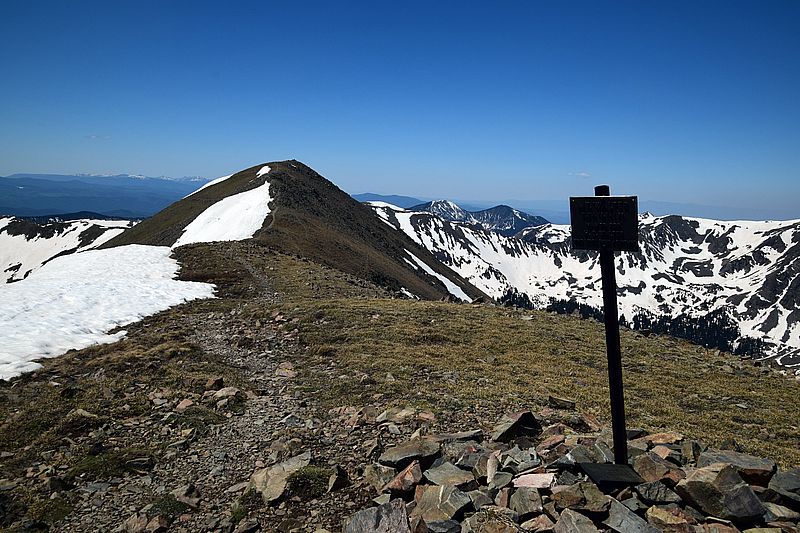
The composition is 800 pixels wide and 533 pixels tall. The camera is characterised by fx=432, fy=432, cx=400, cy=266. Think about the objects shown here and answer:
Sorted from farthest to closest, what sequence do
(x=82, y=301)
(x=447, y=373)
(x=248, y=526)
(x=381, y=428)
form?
(x=82, y=301) < (x=447, y=373) < (x=381, y=428) < (x=248, y=526)

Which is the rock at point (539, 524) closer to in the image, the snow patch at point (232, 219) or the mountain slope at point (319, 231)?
the mountain slope at point (319, 231)

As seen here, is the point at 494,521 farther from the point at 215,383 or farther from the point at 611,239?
the point at 215,383

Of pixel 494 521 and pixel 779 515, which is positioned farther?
Answer: pixel 494 521

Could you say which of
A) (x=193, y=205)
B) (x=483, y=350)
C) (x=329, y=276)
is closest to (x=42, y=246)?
(x=193, y=205)

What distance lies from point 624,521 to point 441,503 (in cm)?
313

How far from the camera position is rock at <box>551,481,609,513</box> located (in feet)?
25.3

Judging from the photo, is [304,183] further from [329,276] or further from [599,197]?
[599,197]

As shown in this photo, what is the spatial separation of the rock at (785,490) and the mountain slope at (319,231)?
5264 cm

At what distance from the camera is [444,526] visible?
7.60m

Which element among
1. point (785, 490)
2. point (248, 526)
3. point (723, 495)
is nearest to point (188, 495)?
point (248, 526)

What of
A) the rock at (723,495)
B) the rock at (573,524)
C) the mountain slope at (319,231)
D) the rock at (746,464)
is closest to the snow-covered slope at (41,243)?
the mountain slope at (319,231)

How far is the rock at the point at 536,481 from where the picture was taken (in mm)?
8336

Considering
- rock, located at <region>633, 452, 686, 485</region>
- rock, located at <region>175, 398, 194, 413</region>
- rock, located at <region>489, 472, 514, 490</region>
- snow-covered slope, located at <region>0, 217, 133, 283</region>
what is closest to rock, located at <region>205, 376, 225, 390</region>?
A: rock, located at <region>175, 398, 194, 413</region>

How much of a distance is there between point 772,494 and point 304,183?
105 m
